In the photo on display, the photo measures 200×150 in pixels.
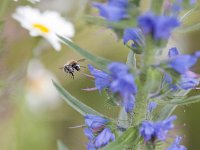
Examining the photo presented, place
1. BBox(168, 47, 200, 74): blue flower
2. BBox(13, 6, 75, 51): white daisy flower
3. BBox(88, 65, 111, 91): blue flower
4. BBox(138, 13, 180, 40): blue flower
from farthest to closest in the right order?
1. BBox(13, 6, 75, 51): white daisy flower
2. BBox(88, 65, 111, 91): blue flower
3. BBox(168, 47, 200, 74): blue flower
4. BBox(138, 13, 180, 40): blue flower

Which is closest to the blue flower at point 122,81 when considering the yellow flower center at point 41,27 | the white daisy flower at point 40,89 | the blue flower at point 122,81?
the blue flower at point 122,81

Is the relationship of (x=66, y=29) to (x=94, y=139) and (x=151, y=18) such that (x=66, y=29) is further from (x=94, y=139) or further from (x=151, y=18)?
(x=151, y=18)

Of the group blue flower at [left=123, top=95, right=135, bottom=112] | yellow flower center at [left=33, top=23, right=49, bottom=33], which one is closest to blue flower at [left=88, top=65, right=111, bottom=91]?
blue flower at [left=123, top=95, right=135, bottom=112]

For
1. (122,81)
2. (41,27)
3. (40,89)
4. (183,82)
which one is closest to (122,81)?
(122,81)

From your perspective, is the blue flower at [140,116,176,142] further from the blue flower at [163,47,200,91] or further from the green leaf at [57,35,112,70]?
the green leaf at [57,35,112,70]

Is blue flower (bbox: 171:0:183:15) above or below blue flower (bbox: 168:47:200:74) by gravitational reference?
above

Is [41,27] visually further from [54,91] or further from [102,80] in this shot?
[102,80]
